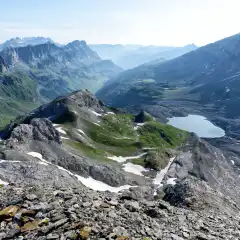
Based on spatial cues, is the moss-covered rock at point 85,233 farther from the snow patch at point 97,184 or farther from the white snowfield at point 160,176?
the white snowfield at point 160,176

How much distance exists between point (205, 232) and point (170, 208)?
715 centimetres

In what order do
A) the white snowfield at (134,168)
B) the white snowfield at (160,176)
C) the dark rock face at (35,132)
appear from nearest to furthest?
the dark rock face at (35,132), the white snowfield at (160,176), the white snowfield at (134,168)

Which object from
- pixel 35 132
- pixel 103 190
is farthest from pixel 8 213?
pixel 35 132

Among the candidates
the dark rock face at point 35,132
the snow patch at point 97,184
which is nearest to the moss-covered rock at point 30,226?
the snow patch at point 97,184

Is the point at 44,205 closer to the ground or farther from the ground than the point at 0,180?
farther from the ground

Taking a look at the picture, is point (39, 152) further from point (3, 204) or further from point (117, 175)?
point (3, 204)

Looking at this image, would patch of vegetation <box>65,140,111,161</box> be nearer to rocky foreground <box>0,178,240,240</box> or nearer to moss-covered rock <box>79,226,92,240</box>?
rocky foreground <box>0,178,240,240</box>

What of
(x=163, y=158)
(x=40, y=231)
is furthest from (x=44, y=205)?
(x=163, y=158)

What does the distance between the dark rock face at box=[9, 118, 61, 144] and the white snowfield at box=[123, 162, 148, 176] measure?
2947cm

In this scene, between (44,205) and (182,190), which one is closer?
(44,205)

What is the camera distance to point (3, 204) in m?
36.8

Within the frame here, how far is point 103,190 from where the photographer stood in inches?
4183

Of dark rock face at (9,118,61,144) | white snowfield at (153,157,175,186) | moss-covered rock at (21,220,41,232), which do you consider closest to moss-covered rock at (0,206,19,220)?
moss-covered rock at (21,220,41,232)

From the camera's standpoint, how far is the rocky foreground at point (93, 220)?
28609mm
